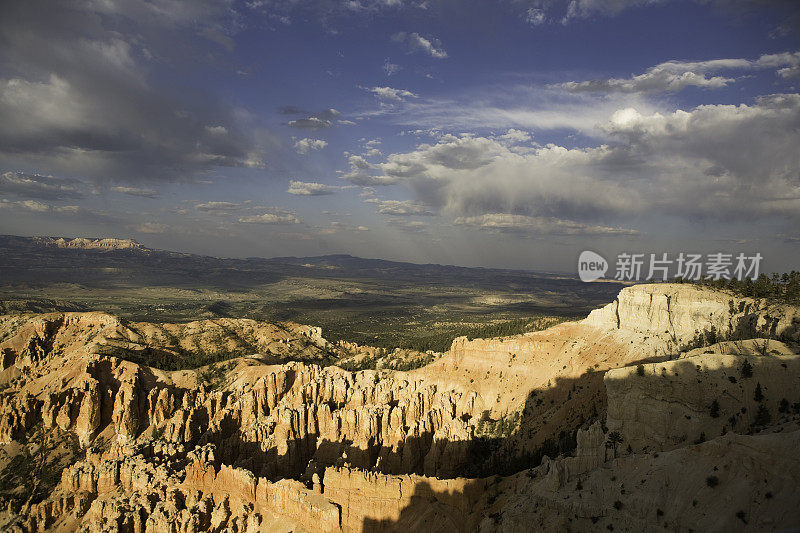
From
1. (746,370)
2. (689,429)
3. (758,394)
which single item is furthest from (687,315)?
(689,429)

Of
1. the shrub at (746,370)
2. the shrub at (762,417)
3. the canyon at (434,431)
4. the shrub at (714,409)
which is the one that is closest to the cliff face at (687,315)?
the canyon at (434,431)

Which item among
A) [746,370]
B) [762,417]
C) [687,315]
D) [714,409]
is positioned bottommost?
[714,409]

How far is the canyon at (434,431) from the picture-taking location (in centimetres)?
2588

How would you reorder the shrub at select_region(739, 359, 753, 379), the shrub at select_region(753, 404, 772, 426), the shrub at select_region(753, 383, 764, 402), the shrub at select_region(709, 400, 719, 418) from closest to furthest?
the shrub at select_region(753, 404, 772, 426)
the shrub at select_region(753, 383, 764, 402)
the shrub at select_region(709, 400, 719, 418)
the shrub at select_region(739, 359, 753, 379)

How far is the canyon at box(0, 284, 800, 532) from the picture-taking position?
2588cm

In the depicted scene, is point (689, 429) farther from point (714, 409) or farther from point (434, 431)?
point (434, 431)

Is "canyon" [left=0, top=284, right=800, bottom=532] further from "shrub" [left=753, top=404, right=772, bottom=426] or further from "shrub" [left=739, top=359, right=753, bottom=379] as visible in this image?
"shrub" [left=739, top=359, right=753, bottom=379]

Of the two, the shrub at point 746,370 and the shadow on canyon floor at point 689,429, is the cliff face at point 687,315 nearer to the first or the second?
the shrub at point 746,370

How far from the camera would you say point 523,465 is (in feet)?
154

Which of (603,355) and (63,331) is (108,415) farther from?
(603,355)

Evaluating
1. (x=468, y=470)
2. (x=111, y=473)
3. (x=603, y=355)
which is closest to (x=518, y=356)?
(x=603, y=355)

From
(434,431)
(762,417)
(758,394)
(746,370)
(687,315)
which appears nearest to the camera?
(762,417)

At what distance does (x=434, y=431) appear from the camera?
215ft

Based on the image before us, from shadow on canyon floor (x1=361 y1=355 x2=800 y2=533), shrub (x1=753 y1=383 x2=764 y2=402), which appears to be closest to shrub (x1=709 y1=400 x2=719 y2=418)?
shadow on canyon floor (x1=361 y1=355 x2=800 y2=533)
